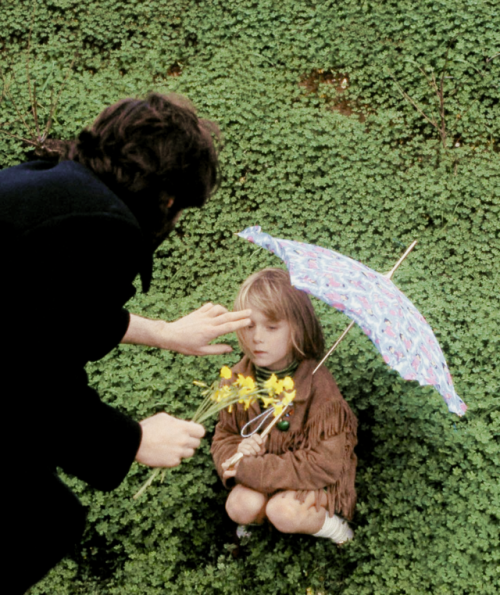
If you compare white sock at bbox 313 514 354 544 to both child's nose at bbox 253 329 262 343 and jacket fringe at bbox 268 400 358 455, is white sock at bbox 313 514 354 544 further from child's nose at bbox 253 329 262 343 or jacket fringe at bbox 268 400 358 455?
child's nose at bbox 253 329 262 343

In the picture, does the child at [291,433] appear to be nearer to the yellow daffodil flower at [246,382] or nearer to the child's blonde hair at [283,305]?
the child's blonde hair at [283,305]

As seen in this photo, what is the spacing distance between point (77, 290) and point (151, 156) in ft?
1.70

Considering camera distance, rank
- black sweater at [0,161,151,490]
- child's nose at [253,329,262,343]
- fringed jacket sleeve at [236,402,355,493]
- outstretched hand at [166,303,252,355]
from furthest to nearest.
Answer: fringed jacket sleeve at [236,402,355,493] → child's nose at [253,329,262,343] → outstretched hand at [166,303,252,355] → black sweater at [0,161,151,490]

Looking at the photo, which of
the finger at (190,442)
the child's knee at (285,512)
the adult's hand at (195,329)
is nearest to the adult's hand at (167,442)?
the finger at (190,442)

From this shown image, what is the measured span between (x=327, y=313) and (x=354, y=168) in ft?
5.57

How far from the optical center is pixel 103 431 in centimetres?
193

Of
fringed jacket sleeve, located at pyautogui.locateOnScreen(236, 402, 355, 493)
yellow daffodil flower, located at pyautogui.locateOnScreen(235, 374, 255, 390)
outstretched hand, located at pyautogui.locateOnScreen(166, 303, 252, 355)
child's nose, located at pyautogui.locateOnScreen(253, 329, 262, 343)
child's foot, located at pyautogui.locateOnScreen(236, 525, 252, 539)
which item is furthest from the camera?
child's foot, located at pyautogui.locateOnScreen(236, 525, 252, 539)

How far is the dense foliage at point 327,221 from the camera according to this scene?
333 centimetres

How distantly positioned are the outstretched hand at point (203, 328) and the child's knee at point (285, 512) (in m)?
1.02

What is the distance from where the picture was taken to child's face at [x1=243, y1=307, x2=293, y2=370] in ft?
9.45

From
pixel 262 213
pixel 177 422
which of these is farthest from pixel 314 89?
pixel 177 422

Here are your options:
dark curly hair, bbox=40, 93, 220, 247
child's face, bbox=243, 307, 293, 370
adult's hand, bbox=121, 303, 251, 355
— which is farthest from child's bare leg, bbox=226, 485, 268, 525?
dark curly hair, bbox=40, 93, 220, 247

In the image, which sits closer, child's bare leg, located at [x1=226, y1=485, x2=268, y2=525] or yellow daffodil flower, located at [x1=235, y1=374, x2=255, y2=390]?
yellow daffodil flower, located at [x1=235, y1=374, x2=255, y2=390]

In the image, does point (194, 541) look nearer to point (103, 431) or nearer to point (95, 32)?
point (103, 431)
